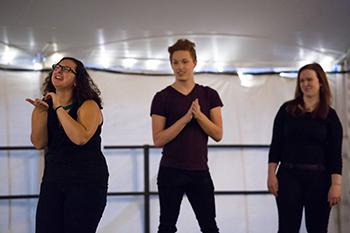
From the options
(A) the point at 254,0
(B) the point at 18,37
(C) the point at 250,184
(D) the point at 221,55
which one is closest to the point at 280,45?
(D) the point at 221,55

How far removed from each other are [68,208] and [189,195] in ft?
1.89

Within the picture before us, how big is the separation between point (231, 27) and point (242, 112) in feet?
2.86

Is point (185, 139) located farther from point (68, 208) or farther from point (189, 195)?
point (68, 208)

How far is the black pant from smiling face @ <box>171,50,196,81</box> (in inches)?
17.6

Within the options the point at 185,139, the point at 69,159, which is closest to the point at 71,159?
the point at 69,159

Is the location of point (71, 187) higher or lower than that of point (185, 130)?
lower

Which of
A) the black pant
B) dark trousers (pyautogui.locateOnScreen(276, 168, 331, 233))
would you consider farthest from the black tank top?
dark trousers (pyautogui.locateOnScreen(276, 168, 331, 233))

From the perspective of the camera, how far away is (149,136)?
154 inches

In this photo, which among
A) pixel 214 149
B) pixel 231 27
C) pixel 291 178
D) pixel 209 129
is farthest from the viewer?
pixel 214 149

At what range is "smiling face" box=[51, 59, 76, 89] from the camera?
1917mm

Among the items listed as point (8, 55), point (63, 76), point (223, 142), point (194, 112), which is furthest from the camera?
point (223, 142)

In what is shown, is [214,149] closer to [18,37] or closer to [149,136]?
[149,136]

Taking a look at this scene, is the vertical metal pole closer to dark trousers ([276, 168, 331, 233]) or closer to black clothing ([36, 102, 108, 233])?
dark trousers ([276, 168, 331, 233])

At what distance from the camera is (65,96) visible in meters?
1.95
